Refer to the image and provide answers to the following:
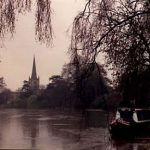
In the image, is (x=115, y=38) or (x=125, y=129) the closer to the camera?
(x=115, y=38)

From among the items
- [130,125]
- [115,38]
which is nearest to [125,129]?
[130,125]

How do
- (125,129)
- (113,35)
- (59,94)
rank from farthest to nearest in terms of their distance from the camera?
1. (59,94)
2. (125,129)
3. (113,35)

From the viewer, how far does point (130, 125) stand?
3225cm

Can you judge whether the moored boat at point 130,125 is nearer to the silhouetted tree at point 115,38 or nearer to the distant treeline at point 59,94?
the distant treeline at point 59,94

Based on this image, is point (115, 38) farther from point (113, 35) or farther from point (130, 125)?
point (130, 125)

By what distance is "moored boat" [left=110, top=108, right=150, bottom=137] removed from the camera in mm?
32062

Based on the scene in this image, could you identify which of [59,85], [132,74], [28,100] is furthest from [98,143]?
[28,100]

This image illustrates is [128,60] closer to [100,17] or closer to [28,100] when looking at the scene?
[100,17]

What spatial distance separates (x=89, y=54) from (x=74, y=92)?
73cm

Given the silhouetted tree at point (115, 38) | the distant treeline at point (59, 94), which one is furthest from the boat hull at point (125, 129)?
the silhouetted tree at point (115, 38)

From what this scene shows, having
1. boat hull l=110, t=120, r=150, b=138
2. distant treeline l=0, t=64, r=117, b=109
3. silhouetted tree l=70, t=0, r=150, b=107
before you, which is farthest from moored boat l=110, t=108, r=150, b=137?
silhouetted tree l=70, t=0, r=150, b=107

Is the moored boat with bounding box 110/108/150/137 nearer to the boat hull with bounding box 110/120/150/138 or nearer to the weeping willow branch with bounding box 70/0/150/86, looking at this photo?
the boat hull with bounding box 110/120/150/138

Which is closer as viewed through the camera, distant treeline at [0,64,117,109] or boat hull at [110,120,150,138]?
distant treeline at [0,64,117,109]

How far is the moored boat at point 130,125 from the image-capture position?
3206 cm
